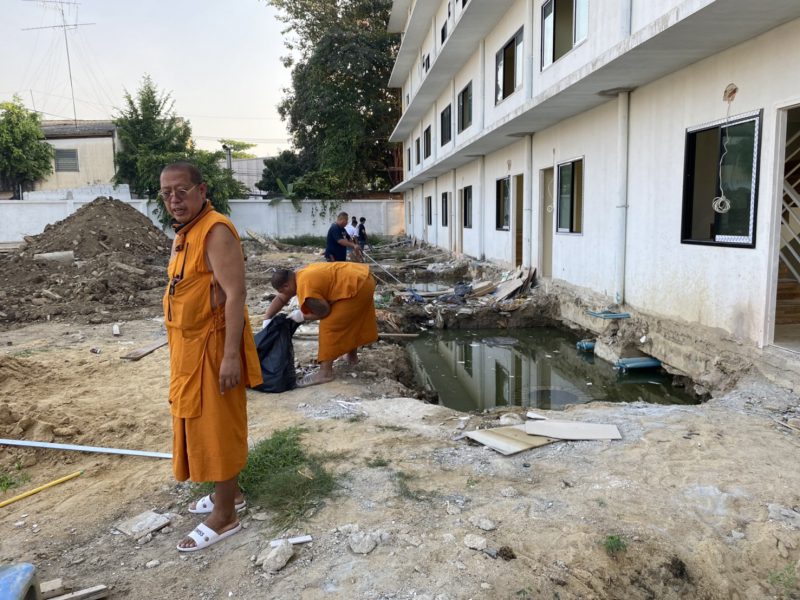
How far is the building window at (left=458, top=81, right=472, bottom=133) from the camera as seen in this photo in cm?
1520

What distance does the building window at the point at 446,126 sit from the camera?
58.4 ft

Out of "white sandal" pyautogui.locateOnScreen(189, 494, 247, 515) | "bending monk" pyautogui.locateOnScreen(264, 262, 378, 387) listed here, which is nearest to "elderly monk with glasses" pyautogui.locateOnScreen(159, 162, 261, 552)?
"white sandal" pyautogui.locateOnScreen(189, 494, 247, 515)

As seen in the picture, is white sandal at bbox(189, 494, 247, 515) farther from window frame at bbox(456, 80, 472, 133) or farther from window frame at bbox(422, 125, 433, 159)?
window frame at bbox(422, 125, 433, 159)

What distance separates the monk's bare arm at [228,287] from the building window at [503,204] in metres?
11.0

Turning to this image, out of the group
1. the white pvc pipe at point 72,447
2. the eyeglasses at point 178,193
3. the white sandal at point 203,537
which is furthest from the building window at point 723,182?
the white pvc pipe at point 72,447

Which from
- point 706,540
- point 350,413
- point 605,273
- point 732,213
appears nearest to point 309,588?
point 706,540

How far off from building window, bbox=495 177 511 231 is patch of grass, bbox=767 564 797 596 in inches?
430

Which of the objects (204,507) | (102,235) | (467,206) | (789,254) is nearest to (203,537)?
(204,507)

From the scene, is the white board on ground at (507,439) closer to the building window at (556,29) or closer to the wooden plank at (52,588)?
the wooden plank at (52,588)

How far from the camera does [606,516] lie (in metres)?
2.94

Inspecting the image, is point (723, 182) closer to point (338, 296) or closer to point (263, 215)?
point (338, 296)

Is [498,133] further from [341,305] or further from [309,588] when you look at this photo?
[309,588]

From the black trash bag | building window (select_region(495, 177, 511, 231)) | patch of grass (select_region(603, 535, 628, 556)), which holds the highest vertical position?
building window (select_region(495, 177, 511, 231))

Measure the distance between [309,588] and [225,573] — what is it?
44 centimetres
